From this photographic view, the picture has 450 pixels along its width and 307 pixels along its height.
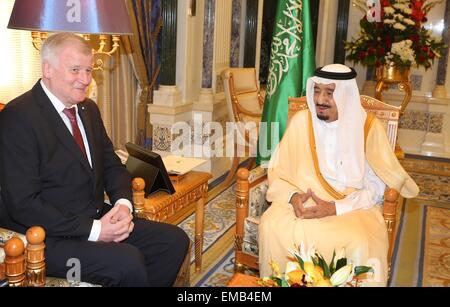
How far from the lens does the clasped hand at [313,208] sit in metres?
2.90

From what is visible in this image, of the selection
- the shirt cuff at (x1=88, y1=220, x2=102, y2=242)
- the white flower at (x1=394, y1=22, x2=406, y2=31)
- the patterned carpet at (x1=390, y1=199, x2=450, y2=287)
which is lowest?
the patterned carpet at (x1=390, y1=199, x2=450, y2=287)

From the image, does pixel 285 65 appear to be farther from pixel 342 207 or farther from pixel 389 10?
pixel 389 10

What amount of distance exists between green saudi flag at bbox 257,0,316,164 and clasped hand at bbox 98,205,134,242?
1678 millimetres

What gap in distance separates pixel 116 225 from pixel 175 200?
1.99ft

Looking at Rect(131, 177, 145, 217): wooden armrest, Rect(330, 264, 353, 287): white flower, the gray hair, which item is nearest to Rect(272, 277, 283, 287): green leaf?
Rect(330, 264, 353, 287): white flower

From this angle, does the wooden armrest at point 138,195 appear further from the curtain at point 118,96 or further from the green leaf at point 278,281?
the curtain at point 118,96

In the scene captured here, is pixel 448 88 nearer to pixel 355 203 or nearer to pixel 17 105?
pixel 355 203

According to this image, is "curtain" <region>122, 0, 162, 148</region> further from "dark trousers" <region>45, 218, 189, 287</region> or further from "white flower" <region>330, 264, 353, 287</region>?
"white flower" <region>330, 264, 353, 287</region>

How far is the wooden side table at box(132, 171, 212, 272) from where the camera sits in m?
2.75

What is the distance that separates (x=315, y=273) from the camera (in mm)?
1913

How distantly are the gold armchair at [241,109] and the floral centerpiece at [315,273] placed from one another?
11.6 feet

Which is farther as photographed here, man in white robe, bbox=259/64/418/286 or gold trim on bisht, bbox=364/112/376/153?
gold trim on bisht, bbox=364/112/376/153

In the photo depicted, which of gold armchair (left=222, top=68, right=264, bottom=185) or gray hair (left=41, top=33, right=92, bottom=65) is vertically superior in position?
gray hair (left=41, top=33, right=92, bottom=65)

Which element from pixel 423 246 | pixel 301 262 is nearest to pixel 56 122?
pixel 301 262
